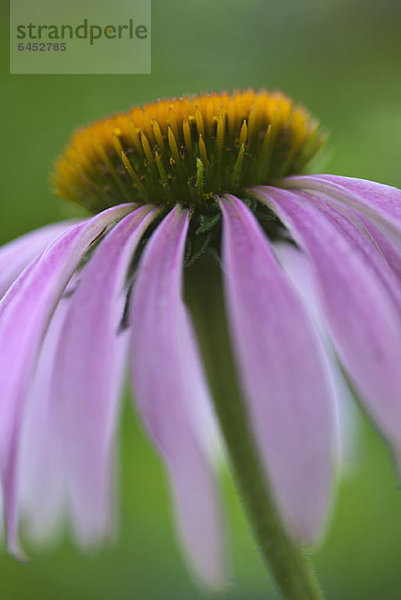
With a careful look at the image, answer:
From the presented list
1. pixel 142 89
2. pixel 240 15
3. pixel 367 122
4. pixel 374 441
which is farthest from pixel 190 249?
pixel 240 15

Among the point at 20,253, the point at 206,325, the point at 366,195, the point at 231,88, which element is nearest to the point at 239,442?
the point at 206,325

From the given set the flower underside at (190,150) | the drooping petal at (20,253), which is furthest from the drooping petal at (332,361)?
the drooping petal at (20,253)

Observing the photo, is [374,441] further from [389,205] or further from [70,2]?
[70,2]

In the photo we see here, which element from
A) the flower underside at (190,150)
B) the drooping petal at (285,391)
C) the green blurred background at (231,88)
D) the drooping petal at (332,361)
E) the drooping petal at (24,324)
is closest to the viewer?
the drooping petal at (285,391)

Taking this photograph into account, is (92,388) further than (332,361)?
No

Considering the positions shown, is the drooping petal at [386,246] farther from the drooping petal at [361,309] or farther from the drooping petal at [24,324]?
the drooping petal at [24,324]

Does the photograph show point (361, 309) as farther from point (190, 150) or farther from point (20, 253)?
point (20, 253)
